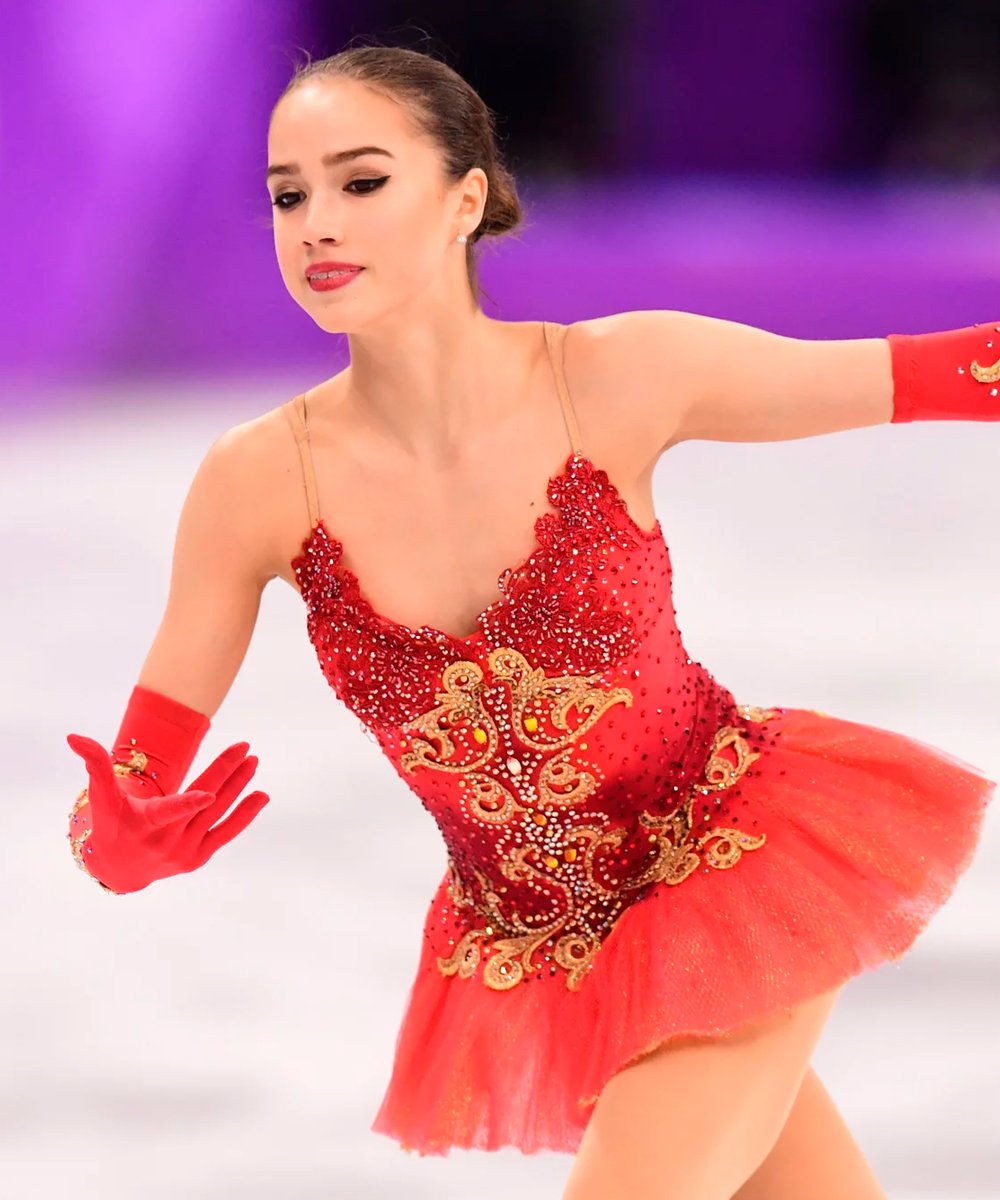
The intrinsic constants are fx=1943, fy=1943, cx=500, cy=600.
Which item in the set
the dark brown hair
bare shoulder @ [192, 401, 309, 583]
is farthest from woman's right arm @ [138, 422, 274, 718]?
the dark brown hair

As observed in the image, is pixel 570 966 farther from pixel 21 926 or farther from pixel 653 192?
pixel 653 192

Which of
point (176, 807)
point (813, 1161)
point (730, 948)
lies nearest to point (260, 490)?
point (176, 807)

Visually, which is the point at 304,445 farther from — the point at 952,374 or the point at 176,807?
the point at 952,374

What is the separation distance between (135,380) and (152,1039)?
207 inches

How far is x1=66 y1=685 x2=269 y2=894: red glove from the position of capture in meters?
2.21

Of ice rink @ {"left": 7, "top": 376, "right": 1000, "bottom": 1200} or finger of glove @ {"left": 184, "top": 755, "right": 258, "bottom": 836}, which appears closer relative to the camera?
finger of glove @ {"left": 184, "top": 755, "right": 258, "bottom": 836}

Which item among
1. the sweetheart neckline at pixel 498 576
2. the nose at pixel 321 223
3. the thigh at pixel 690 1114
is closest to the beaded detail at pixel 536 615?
the sweetheart neckline at pixel 498 576

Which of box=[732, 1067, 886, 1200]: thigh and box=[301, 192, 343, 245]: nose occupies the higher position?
box=[301, 192, 343, 245]: nose

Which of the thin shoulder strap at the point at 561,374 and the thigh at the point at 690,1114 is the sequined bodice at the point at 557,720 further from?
the thigh at the point at 690,1114

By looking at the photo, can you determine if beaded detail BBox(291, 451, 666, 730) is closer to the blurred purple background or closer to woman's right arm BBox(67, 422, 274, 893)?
woman's right arm BBox(67, 422, 274, 893)

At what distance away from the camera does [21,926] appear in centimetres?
403

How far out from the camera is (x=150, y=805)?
2.22 meters

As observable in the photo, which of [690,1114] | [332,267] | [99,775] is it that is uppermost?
[332,267]

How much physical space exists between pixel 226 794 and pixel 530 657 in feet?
1.27
